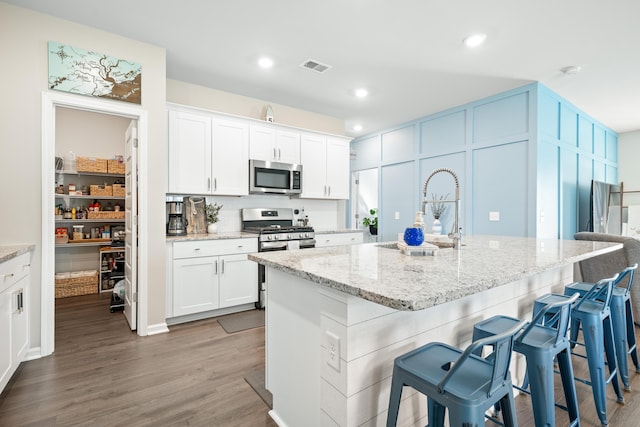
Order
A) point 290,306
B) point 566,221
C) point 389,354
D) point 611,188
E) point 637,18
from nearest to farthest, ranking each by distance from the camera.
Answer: point 389,354, point 290,306, point 637,18, point 566,221, point 611,188

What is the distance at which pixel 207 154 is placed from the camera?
3.63 m

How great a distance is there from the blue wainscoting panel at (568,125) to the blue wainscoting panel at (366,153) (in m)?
2.79

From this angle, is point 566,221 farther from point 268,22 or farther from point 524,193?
point 268,22

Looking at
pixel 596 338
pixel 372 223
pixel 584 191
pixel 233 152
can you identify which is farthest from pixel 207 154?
pixel 584 191

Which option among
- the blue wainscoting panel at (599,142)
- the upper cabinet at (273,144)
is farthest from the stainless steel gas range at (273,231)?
the blue wainscoting panel at (599,142)

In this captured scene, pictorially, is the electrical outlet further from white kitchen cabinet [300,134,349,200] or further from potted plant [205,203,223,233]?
white kitchen cabinet [300,134,349,200]

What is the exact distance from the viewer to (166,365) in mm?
2344

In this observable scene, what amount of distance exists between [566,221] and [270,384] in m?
4.76

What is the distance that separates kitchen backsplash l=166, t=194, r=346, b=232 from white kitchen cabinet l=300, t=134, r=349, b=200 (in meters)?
0.27

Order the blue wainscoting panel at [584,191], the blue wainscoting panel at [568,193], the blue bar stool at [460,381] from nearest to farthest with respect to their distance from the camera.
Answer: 1. the blue bar stool at [460,381]
2. the blue wainscoting panel at [568,193]
3. the blue wainscoting panel at [584,191]

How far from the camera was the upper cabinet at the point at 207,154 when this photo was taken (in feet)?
11.3

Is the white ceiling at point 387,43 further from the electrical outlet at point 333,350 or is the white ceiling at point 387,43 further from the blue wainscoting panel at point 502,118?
the electrical outlet at point 333,350

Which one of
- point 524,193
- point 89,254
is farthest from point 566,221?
point 89,254

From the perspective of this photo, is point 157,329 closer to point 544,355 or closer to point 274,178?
point 274,178
